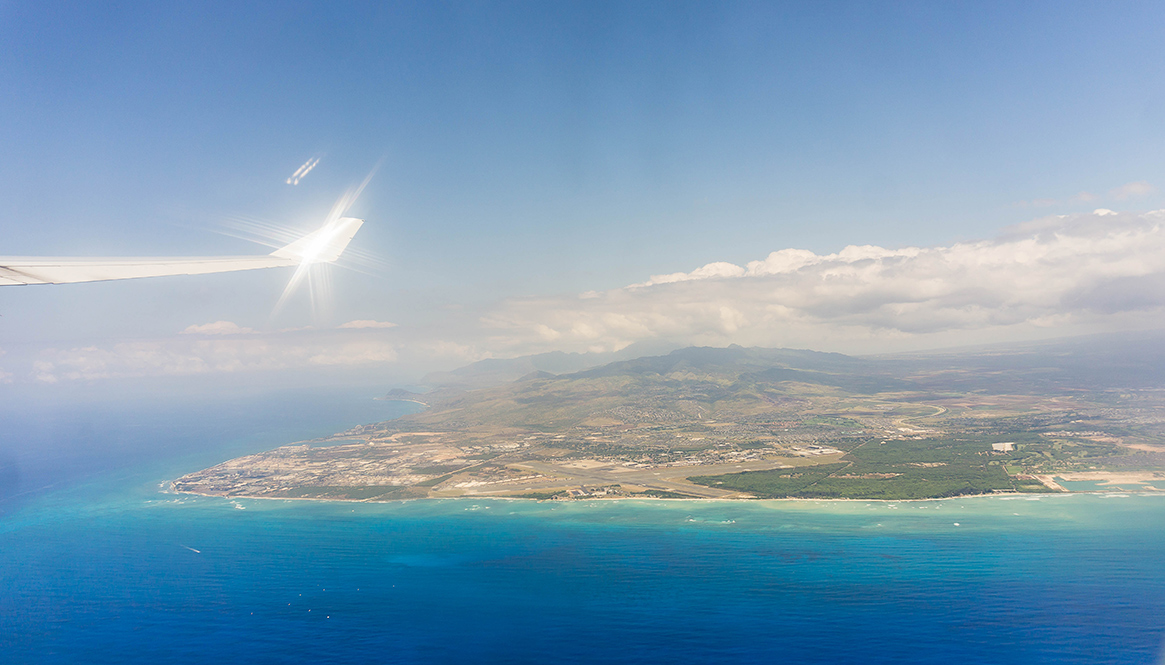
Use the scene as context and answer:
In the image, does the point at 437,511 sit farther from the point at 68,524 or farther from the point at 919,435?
the point at 919,435

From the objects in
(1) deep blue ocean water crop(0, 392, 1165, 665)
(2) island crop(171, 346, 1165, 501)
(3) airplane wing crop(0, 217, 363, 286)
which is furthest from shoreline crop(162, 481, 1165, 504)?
(3) airplane wing crop(0, 217, 363, 286)

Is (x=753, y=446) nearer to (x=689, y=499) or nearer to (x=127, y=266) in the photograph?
(x=689, y=499)

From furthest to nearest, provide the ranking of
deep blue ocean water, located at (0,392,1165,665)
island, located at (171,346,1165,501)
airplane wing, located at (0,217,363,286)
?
island, located at (171,346,1165,501) < deep blue ocean water, located at (0,392,1165,665) < airplane wing, located at (0,217,363,286)

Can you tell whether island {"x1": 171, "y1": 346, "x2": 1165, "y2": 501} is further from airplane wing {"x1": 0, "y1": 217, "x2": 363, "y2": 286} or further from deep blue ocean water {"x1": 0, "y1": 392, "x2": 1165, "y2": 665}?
airplane wing {"x1": 0, "y1": 217, "x2": 363, "y2": 286}

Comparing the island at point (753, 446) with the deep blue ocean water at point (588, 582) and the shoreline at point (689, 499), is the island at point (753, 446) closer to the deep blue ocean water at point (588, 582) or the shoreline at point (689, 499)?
the shoreline at point (689, 499)

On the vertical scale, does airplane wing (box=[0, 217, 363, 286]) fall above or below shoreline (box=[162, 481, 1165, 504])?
above

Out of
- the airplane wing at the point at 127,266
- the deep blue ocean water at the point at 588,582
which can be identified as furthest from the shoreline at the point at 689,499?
the airplane wing at the point at 127,266

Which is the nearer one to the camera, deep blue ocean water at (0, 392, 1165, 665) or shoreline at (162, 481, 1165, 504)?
deep blue ocean water at (0, 392, 1165, 665)

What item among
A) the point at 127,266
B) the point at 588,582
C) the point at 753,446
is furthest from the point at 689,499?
the point at 127,266
